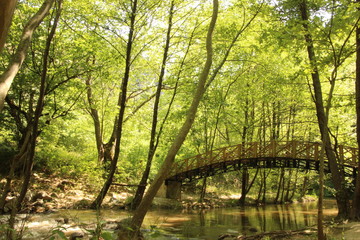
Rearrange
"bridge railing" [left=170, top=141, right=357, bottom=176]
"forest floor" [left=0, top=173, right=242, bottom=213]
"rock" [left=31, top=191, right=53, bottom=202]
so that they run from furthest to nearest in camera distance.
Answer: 1. "bridge railing" [left=170, top=141, right=357, bottom=176]
2. "rock" [left=31, top=191, right=53, bottom=202]
3. "forest floor" [left=0, top=173, right=242, bottom=213]

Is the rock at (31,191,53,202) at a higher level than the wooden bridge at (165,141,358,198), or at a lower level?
lower

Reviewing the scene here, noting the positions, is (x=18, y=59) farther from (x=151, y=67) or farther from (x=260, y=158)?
(x=260, y=158)

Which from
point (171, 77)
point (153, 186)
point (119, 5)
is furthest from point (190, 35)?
point (153, 186)

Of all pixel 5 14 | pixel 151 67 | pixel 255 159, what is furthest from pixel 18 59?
pixel 255 159

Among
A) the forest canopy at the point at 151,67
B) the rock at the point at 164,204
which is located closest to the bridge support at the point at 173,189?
the rock at the point at 164,204

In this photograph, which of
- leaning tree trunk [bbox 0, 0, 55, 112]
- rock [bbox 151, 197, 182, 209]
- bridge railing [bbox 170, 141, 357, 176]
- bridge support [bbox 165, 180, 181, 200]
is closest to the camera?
leaning tree trunk [bbox 0, 0, 55, 112]

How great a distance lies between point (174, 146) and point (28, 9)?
6.86 m

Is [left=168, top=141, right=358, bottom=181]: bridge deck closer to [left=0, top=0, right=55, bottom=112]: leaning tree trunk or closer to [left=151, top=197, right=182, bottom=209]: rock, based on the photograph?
[left=151, top=197, right=182, bottom=209]: rock

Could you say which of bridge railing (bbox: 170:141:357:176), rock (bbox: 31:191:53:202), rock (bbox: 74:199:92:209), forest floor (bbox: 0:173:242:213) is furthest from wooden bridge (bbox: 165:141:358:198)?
rock (bbox: 31:191:53:202)

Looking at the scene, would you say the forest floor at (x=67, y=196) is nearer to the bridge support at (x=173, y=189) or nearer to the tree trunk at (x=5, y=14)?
the bridge support at (x=173, y=189)

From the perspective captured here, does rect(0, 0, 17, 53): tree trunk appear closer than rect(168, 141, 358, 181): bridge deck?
Yes

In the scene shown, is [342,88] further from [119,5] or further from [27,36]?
[27,36]

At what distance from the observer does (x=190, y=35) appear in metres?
12.1

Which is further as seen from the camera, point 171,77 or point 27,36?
point 171,77
